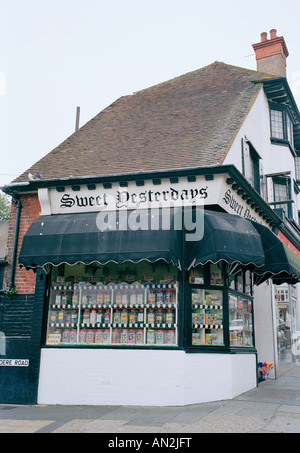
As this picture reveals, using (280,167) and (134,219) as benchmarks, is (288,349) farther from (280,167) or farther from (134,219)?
(134,219)

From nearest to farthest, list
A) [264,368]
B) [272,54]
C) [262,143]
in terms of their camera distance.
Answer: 1. [264,368]
2. [262,143]
3. [272,54]

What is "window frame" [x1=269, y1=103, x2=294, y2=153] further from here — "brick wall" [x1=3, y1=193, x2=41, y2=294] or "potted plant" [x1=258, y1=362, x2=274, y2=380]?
"brick wall" [x1=3, y1=193, x2=41, y2=294]

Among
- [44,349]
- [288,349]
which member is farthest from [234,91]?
[288,349]

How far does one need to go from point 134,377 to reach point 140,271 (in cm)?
221

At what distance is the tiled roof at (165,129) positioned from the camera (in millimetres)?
10000

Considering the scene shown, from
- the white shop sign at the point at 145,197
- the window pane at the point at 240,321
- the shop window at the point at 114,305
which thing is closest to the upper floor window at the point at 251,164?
the white shop sign at the point at 145,197

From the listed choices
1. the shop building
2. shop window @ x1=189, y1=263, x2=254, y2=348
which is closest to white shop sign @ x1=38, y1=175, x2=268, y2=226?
the shop building

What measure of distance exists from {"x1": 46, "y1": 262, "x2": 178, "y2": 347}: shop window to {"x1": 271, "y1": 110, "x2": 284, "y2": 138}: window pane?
32.5 feet

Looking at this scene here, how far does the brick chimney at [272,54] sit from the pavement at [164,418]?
1423 centimetres

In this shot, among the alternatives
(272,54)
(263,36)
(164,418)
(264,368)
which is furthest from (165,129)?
(263,36)

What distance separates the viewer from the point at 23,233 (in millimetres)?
10047

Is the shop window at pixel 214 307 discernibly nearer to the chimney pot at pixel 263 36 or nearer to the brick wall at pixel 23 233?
the brick wall at pixel 23 233

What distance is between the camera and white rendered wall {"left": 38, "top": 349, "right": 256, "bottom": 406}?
8000mm

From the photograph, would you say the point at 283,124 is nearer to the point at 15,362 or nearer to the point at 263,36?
the point at 263,36
